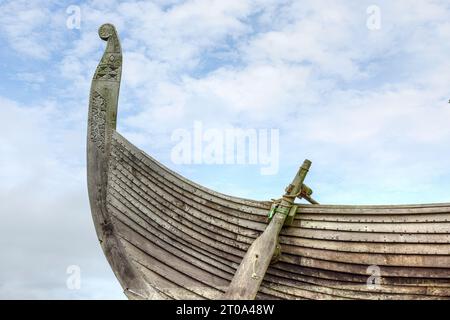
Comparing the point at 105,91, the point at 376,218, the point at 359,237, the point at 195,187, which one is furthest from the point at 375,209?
the point at 105,91

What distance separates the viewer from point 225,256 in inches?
334

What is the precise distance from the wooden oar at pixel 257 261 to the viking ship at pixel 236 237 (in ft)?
0.05

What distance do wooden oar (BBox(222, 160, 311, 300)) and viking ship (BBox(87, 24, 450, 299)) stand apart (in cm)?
1

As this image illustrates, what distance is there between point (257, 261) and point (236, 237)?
2.41 feet

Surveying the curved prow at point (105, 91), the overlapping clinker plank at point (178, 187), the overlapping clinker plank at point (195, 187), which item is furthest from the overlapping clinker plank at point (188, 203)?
the curved prow at point (105, 91)

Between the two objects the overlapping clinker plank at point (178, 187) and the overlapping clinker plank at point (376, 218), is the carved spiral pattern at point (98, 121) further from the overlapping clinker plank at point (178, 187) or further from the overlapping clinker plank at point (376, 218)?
the overlapping clinker plank at point (376, 218)

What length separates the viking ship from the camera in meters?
7.65

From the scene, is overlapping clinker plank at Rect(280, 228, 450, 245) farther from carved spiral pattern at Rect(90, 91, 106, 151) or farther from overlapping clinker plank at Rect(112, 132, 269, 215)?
carved spiral pattern at Rect(90, 91, 106, 151)

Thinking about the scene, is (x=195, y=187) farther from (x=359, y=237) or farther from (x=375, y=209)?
(x=375, y=209)

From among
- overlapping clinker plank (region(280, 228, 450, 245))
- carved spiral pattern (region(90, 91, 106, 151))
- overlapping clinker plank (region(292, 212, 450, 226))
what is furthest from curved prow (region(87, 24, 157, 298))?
overlapping clinker plank (region(292, 212, 450, 226))
